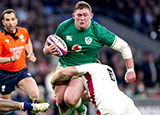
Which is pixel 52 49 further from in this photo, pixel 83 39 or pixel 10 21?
pixel 10 21

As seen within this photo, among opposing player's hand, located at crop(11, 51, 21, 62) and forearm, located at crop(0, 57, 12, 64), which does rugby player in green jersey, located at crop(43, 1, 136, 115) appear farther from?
forearm, located at crop(0, 57, 12, 64)

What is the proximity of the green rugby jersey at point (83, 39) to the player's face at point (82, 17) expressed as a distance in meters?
0.11

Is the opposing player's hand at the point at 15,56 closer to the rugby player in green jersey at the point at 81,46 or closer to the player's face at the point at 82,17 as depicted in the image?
the rugby player in green jersey at the point at 81,46

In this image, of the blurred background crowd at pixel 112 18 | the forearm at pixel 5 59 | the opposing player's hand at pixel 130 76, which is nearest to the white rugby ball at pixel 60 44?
the forearm at pixel 5 59

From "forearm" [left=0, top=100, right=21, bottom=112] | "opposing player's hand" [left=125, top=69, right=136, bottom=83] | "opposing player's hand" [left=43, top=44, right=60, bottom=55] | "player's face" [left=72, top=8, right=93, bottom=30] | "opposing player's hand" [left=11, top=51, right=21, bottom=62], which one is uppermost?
"player's face" [left=72, top=8, right=93, bottom=30]

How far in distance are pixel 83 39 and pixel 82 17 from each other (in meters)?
0.39

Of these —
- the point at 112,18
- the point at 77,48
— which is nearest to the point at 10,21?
the point at 77,48

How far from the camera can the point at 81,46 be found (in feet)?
A: 24.2

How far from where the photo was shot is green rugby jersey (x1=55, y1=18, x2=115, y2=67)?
7325mm

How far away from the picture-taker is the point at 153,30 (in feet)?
52.2

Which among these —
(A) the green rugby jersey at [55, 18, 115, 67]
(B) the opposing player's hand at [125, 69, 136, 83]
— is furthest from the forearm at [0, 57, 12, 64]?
(B) the opposing player's hand at [125, 69, 136, 83]

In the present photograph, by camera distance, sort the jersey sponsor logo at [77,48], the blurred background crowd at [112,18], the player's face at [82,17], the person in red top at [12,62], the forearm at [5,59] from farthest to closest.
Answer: the blurred background crowd at [112,18]
the person in red top at [12,62]
the forearm at [5,59]
the jersey sponsor logo at [77,48]
the player's face at [82,17]

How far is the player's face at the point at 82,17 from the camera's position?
7254 millimetres

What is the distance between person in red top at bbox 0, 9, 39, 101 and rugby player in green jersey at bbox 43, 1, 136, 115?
758 millimetres
